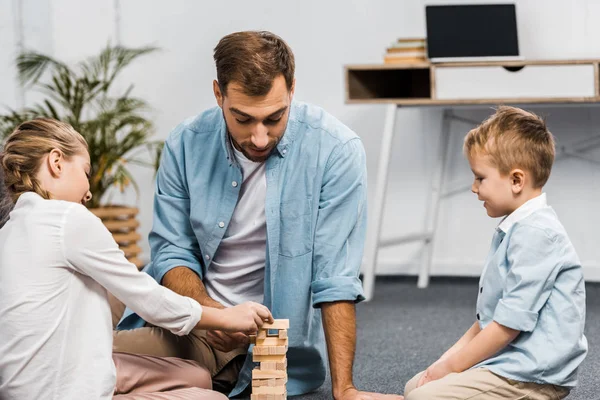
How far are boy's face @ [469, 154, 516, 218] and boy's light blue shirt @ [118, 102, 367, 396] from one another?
339 millimetres

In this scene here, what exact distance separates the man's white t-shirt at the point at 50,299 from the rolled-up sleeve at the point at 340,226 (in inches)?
19.5

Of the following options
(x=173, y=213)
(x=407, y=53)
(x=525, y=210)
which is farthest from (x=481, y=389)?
(x=407, y=53)

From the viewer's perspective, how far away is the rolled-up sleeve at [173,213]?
188 cm

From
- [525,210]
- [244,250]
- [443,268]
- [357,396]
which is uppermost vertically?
[525,210]

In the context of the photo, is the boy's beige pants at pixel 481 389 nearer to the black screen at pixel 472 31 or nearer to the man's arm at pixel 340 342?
the man's arm at pixel 340 342

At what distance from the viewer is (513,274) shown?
147 centimetres

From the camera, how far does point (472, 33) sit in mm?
3012

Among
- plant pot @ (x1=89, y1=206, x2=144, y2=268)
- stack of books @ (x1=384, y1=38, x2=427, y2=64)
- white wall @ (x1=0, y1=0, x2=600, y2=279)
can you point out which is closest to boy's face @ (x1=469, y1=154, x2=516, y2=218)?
stack of books @ (x1=384, y1=38, x2=427, y2=64)

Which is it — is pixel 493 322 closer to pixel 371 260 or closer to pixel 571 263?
pixel 571 263

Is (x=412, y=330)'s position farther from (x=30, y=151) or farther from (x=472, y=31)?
(x=30, y=151)

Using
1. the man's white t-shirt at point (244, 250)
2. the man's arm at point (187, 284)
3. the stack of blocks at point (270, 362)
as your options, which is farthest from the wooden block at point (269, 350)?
the man's white t-shirt at point (244, 250)

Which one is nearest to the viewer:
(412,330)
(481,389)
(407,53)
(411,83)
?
(481,389)

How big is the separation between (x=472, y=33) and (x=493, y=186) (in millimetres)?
1611

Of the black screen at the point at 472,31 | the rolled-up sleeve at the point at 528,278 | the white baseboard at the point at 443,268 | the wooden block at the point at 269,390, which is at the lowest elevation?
the white baseboard at the point at 443,268
